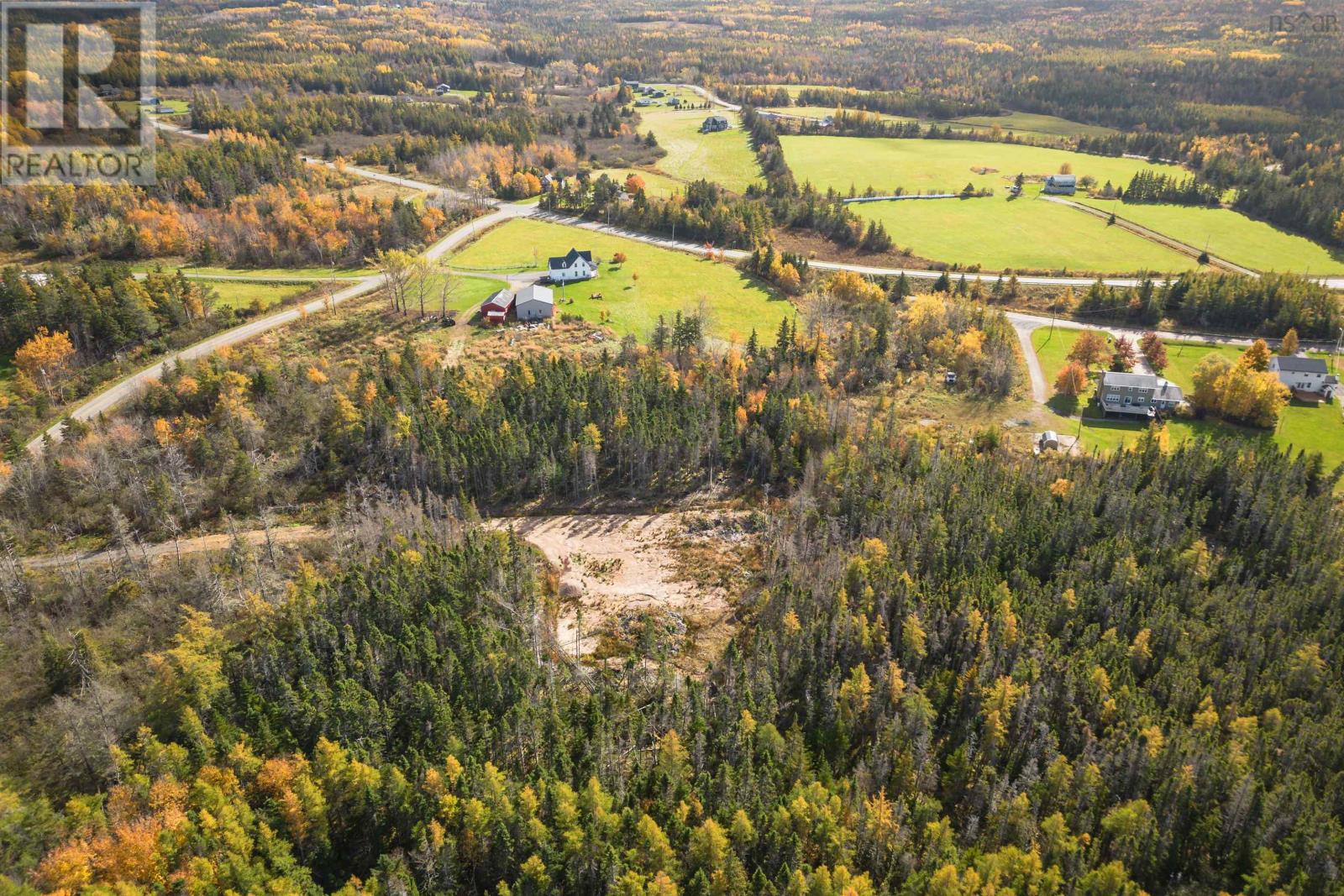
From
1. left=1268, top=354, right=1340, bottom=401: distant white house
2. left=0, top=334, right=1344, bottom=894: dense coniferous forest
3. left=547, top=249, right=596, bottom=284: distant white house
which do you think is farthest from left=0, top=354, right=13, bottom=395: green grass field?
left=1268, top=354, right=1340, bottom=401: distant white house

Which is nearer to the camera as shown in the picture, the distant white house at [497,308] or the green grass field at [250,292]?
the distant white house at [497,308]

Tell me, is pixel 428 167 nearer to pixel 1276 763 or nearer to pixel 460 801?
pixel 460 801

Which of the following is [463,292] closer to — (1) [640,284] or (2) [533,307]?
(2) [533,307]

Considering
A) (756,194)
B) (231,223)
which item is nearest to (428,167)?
(231,223)

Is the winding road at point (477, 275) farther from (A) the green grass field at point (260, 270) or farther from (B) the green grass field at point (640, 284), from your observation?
(B) the green grass field at point (640, 284)

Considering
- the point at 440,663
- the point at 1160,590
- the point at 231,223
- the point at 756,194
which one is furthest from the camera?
the point at 756,194

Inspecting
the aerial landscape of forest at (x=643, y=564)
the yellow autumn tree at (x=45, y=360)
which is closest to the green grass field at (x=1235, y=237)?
the aerial landscape of forest at (x=643, y=564)
